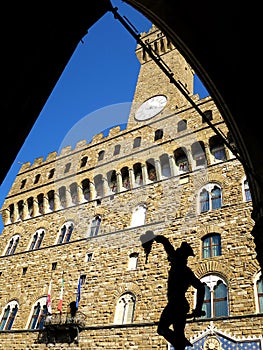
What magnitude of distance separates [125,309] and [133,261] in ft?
5.95

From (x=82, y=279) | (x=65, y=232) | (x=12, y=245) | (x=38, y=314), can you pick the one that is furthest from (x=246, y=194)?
(x=12, y=245)

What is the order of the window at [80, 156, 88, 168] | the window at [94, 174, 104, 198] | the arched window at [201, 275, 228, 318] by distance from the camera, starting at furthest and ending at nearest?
the window at [80, 156, 88, 168] → the window at [94, 174, 104, 198] → the arched window at [201, 275, 228, 318]

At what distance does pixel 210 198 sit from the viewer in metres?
12.1

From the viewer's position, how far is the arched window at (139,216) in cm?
1335

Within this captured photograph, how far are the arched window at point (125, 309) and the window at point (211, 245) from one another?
2.97 m

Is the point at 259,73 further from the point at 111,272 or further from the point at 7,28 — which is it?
the point at 111,272

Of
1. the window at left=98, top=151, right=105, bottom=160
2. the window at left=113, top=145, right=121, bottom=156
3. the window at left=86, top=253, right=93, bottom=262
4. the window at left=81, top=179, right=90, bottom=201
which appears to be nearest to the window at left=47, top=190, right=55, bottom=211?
the window at left=81, top=179, right=90, bottom=201

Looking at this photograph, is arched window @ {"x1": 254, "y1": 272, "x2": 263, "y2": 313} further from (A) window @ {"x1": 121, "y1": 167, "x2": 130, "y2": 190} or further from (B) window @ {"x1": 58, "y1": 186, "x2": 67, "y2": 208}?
(B) window @ {"x1": 58, "y1": 186, "x2": 67, "y2": 208}

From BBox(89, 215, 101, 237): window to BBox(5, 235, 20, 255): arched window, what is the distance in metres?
5.30

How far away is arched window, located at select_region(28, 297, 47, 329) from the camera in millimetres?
12539

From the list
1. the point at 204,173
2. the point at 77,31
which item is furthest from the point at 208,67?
the point at 204,173

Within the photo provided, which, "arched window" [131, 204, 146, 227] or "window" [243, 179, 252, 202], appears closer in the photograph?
"window" [243, 179, 252, 202]

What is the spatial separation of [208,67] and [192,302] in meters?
7.41

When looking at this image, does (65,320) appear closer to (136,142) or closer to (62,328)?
(62,328)
